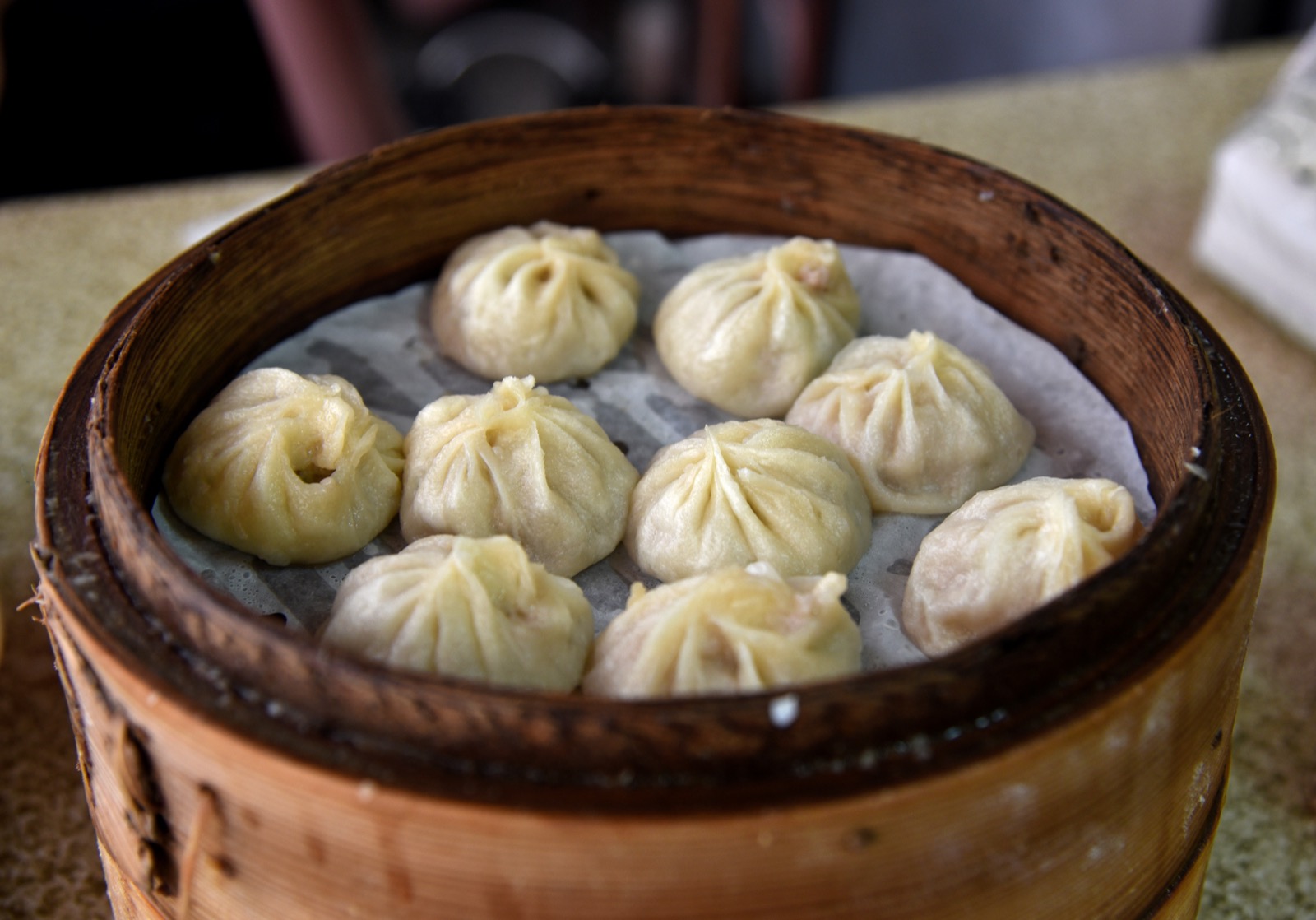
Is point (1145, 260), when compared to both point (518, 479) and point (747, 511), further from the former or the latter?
point (518, 479)

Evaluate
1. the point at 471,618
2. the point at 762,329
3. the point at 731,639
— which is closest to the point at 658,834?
the point at 731,639

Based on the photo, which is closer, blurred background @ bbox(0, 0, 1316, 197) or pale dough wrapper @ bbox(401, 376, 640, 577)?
pale dough wrapper @ bbox(401, 376, 640, 577)

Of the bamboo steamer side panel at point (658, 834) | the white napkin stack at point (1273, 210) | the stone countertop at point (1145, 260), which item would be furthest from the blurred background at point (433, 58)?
the bamboo steamer side panel at point (658, 834)

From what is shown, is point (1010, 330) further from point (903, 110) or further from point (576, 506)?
point (903, 110)

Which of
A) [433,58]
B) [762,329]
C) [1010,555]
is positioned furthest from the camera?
[433,58]

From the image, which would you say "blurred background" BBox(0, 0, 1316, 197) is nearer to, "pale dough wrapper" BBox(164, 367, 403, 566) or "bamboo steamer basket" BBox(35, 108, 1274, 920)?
"pale dough wrapper" BBox(164, 367, 403, 566)

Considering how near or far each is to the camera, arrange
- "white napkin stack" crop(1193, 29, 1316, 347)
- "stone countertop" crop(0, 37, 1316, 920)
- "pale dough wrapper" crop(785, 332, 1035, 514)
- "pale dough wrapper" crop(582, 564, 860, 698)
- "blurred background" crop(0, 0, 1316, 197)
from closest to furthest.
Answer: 1. "pale dough wrapper" crop(582, 564, 860, 698)
2. "pale dough wrapper" crop(785, 332, 1035, 514)
3. "stone countertop" crop(0, 37, 1316, 920)
4. "white napkin stack" crop(1193, 29, 1316, 347)
5. "blurred background" crop(0, 0, 1316, 197)

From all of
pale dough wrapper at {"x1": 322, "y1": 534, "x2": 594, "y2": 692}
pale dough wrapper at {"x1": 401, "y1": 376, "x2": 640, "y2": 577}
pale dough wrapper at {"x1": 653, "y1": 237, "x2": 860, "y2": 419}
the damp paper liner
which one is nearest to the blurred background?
the damp paper liner
